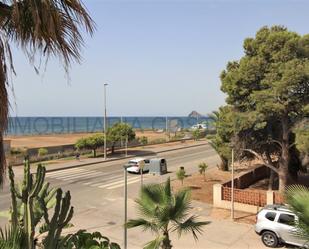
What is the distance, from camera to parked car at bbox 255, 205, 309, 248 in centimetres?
→ 1529

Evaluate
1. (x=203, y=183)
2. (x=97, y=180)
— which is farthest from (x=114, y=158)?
(x=203, y=183)

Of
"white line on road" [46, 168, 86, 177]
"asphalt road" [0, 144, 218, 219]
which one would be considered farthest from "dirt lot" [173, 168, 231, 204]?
"white line on road" [46, 168, 86, 177]

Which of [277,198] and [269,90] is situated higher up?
[269,90]

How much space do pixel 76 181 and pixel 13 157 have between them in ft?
39.7

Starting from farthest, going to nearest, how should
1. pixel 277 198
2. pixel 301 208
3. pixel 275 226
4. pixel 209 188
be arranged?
pixel 209 188, pixel 277 198, pixel 275 226, pixel 301 208

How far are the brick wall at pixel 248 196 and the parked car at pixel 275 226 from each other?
4311 millimetres

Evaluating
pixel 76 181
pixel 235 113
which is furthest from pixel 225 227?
pixel 76 181

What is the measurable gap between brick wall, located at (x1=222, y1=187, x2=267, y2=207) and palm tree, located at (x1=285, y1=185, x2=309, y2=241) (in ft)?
39.1

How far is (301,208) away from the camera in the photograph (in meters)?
→ 8.14

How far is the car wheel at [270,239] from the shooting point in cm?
1543

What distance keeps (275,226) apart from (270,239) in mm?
580

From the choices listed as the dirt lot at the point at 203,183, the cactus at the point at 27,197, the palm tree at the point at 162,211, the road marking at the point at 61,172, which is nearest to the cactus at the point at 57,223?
the cactus at the point at 27,197

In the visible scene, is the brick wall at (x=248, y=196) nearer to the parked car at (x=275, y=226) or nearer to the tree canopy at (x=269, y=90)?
the tree canopy at (x=269, y=90)

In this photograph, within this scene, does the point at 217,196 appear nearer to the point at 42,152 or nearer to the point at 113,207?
the point at 113,207
